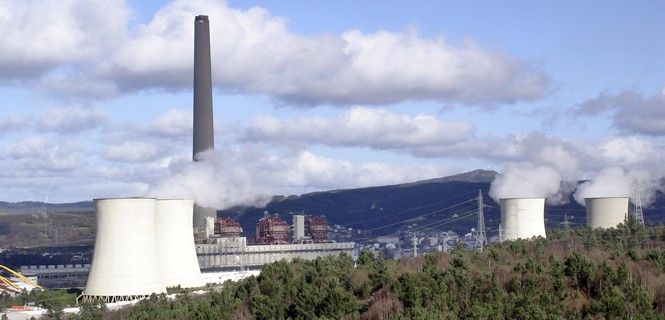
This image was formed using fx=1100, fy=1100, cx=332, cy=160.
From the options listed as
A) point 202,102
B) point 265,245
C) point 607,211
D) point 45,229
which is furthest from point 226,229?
Answer: point 45,229

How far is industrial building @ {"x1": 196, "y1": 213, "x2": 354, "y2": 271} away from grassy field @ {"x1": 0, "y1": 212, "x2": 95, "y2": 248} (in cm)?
2236

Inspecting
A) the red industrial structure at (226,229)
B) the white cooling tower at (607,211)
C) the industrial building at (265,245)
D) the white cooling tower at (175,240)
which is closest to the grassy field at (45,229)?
the industrial building at (265,245)

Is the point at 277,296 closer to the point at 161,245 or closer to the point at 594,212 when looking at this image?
the point at 161,245

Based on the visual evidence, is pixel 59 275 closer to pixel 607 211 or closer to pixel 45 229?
pixel 607 211

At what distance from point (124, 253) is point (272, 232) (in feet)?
143

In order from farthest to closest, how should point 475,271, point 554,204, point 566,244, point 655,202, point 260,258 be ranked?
point 655,202 → point 554,204 → point 260,258 → point 566,244 → point 475,271

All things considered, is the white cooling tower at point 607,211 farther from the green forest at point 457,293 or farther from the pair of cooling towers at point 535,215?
the green forest at point 457,293

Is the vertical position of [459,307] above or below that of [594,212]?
below

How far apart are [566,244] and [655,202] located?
104 metres

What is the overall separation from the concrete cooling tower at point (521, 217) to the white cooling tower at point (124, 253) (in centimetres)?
1581

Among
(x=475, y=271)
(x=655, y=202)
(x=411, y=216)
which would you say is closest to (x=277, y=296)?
(x=475, y=271)

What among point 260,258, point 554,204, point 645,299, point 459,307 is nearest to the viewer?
point 645,299

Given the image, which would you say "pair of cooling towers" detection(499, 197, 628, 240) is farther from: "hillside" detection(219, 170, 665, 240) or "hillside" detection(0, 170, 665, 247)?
"hillside" detection(219, 170, 665, 240)

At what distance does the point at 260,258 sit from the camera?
274 feet
